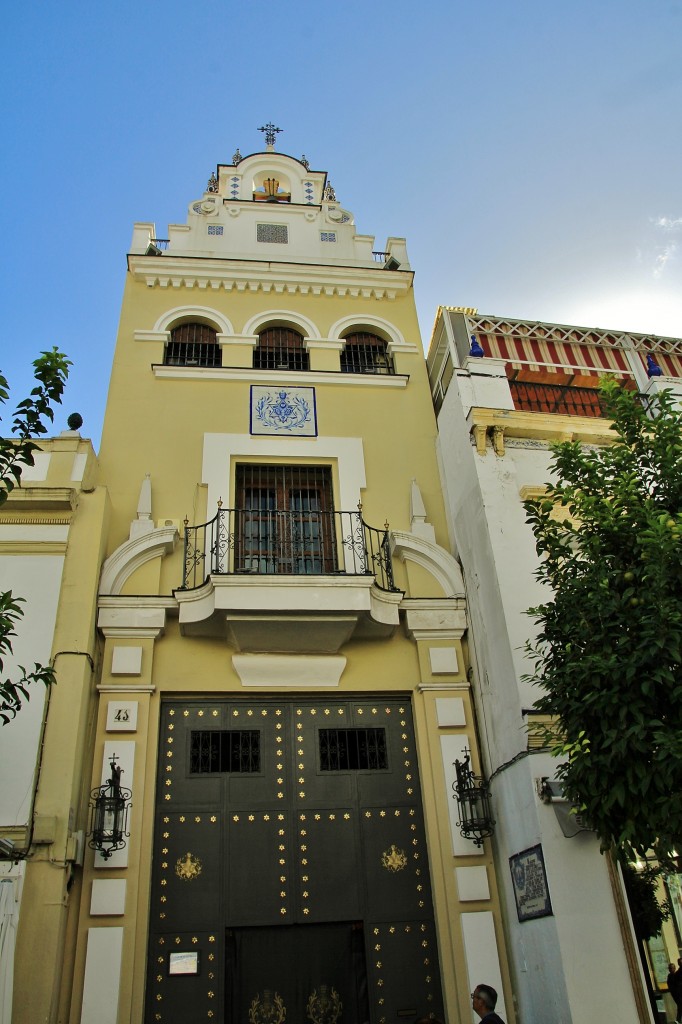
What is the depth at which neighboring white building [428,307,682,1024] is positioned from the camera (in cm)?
767

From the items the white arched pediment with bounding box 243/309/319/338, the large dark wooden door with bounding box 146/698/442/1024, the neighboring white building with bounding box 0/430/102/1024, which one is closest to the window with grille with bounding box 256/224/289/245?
the white arched pediment with bounding box 243/309/319/338

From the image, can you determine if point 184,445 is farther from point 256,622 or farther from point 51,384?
point 51,384

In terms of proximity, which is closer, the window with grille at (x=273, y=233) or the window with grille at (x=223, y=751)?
the window with grille at (x=223, y=751)

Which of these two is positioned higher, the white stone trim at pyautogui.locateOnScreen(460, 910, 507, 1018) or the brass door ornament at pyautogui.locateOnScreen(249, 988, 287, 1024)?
the white stone trim at pyautogui.locateOnScreen(460, 910, 507, 1018)

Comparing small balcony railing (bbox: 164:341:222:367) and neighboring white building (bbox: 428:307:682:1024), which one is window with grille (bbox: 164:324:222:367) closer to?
small balcony railing (bbox: 164:341:222:367)

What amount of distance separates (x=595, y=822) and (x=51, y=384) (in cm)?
597

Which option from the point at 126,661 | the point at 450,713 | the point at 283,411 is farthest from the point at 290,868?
the point at 283,411

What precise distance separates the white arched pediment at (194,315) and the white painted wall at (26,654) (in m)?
4.89

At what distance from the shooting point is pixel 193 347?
13562mm

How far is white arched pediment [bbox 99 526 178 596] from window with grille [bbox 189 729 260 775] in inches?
84.5

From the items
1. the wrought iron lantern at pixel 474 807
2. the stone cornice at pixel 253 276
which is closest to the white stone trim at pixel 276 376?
the stone cornice at pixel 253 276

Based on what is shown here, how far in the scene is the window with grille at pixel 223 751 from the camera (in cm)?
973

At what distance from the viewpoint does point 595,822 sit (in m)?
6.89

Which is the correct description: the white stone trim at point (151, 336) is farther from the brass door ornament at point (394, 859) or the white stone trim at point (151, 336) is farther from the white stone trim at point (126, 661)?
the brass door ornament at point (394, 859)
